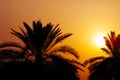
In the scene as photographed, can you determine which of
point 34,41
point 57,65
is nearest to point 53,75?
point 57,65

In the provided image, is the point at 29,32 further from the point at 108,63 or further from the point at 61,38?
the point at 108,63

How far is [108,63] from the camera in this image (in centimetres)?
3453

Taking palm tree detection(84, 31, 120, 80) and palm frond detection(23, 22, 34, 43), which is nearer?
palm frond detection(23, 22, 34, 43)

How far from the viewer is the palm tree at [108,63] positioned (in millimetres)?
34250

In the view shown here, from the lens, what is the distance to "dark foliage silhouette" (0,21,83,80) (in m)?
30.8

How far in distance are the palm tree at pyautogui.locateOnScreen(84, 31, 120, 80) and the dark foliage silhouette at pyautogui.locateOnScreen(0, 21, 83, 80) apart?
343cm

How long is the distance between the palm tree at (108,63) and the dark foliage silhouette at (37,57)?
343cm

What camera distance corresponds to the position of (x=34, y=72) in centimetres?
3097

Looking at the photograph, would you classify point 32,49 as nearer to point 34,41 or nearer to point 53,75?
point 34,41

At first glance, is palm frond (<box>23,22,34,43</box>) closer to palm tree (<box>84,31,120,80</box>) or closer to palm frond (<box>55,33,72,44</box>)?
palm frond (<box>55,33,72,44</box>)

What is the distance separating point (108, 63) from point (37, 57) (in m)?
6.85

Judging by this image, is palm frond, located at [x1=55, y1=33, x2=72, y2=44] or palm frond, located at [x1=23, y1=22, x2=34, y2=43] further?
palm frond, located at [x1=55, y1=33, x2=72, y2=44]

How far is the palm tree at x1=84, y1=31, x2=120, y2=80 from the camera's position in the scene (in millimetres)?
34250

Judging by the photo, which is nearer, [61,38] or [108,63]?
[61,38]
